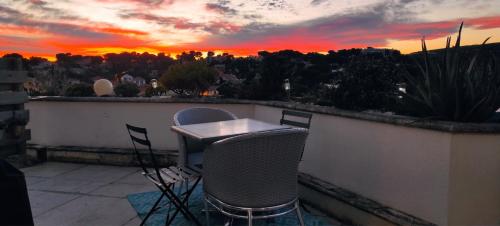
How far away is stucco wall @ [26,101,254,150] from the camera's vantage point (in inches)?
202

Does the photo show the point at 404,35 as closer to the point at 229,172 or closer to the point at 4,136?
the point at 229,172

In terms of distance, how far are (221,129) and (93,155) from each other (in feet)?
10.4

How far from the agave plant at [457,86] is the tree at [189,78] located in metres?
3.33

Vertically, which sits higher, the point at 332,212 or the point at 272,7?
the point at 272,7

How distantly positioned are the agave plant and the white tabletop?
113 cm

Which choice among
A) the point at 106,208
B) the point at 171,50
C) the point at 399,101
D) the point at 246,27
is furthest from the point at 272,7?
the point at 106,208

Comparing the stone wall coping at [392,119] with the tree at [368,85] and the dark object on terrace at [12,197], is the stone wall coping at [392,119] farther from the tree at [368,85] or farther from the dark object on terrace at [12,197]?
the dark object on terrace at [12,197]

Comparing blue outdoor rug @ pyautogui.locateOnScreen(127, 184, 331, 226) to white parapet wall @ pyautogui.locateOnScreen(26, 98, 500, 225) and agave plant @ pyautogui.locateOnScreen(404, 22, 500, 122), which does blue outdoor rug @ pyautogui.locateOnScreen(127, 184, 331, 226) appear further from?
agave plant @ pyautogui.locateOnScreen(404, 22, 500, 122)

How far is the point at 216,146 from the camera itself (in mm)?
2236

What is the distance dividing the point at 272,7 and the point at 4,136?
4.97 meters

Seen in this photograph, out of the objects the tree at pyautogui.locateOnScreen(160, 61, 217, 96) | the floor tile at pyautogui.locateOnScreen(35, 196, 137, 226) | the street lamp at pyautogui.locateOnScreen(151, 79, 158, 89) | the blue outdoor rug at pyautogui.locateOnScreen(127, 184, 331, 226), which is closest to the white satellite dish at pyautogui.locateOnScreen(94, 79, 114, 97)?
the street lamp at pyautogui.locateOnScreen(151, 79, 158, 89)

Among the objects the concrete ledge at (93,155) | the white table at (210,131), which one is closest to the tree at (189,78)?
the concrete ledge at (93,155)

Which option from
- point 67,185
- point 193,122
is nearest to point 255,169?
point 193,122

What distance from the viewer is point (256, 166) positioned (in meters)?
2.23
